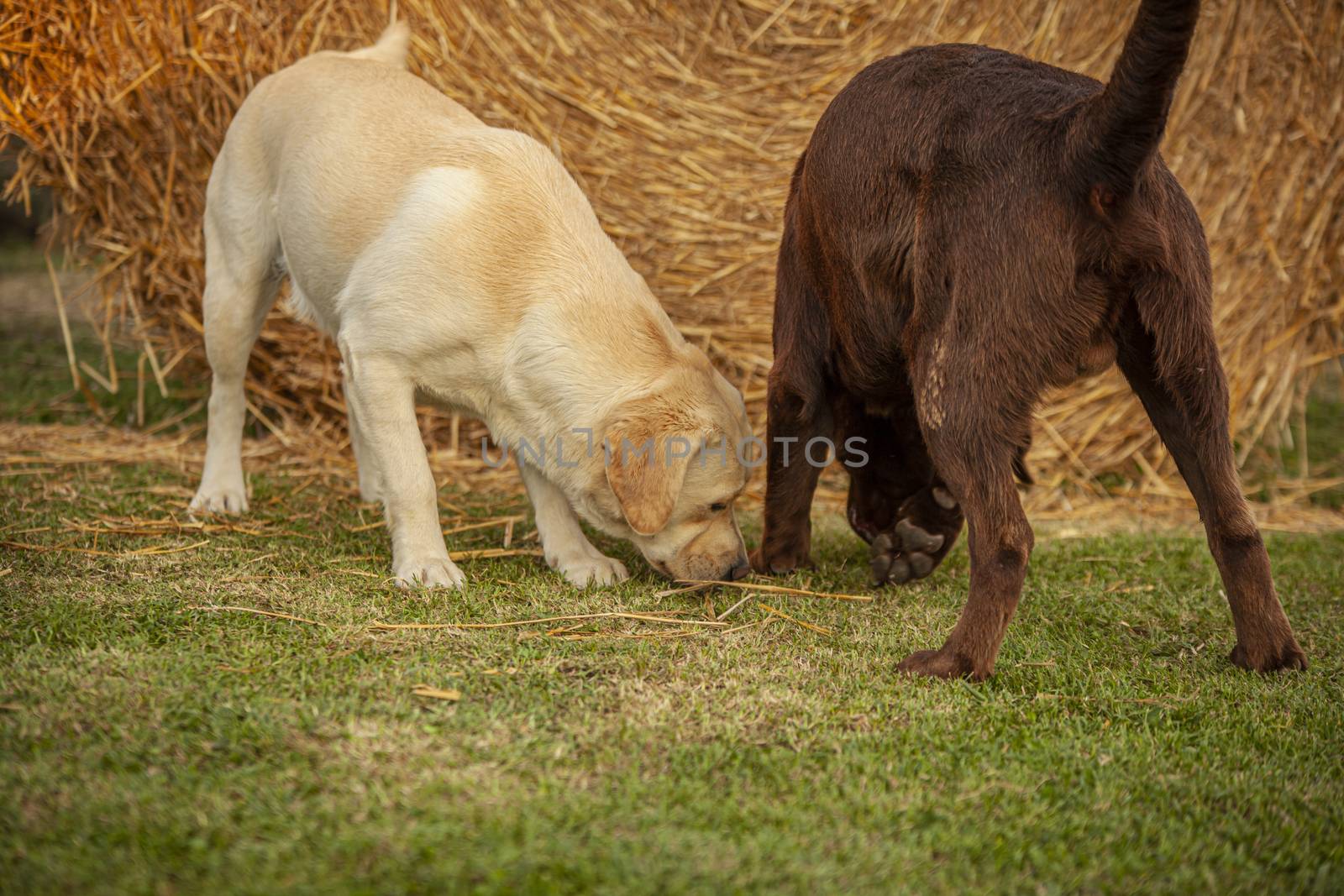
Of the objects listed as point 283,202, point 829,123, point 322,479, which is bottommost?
point 322,479

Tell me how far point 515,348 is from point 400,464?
37 cm

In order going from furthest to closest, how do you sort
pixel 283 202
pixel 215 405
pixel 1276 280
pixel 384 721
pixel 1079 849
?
pixel 1276 280
pixel 215 405
pixel 283 202
pixel 384 721
pixel 1079 849

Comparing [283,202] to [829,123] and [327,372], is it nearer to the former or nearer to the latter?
[327,372]

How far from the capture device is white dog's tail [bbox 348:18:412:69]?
3.28 metres

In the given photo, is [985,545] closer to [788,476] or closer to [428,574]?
[788,476]

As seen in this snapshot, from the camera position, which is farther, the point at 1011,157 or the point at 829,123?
the point at 829,123

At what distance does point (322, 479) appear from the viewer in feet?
11.8

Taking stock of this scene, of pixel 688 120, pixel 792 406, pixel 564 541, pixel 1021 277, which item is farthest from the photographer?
pixel 688 120

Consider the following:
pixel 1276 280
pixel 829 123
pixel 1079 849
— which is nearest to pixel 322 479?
pixel 829 123

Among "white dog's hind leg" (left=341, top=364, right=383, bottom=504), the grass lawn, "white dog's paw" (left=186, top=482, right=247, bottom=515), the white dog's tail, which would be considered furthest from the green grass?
the white dog's tail

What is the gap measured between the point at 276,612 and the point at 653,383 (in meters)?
0.88

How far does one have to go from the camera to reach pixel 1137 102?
1.77 metres

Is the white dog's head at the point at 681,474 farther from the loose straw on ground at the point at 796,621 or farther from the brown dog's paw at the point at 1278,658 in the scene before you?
the brown dog's paw at the point at 1278,658

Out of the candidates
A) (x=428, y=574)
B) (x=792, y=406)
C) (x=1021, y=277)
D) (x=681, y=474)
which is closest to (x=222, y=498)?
(x=428, y=574)
